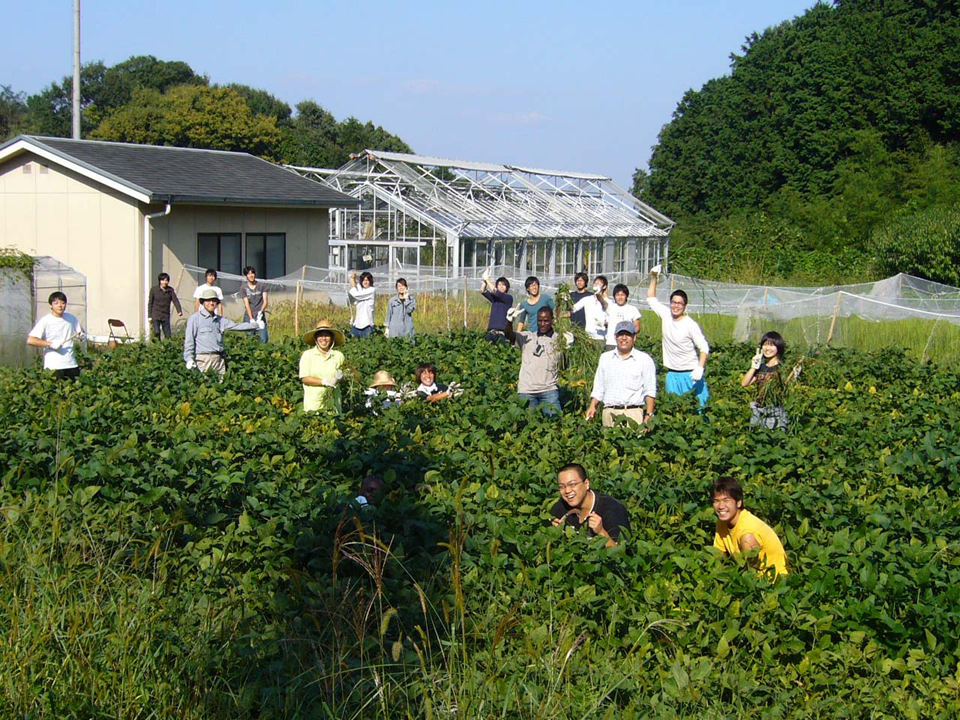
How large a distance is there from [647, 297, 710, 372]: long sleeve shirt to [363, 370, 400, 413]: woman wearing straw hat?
263 cm

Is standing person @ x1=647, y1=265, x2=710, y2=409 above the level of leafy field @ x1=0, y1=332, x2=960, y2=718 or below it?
above

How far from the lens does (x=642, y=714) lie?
4.16m

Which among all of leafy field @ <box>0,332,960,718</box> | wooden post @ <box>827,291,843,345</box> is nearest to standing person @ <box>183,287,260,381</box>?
leafy field @ <box>0,332,960,718</box>

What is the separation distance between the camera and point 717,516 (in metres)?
6.11

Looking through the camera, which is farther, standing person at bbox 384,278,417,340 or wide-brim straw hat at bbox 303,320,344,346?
standing person at bbox 384,278,417,340

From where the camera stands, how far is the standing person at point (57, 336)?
10.9 metres

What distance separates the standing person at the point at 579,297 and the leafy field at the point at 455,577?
5.14 m

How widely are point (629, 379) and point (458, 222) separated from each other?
19.7m

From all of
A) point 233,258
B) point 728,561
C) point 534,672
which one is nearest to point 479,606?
point 534,672

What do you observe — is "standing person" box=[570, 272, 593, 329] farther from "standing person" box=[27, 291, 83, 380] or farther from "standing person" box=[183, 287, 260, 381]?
"standing person" box=[27, 291, 83, 380]

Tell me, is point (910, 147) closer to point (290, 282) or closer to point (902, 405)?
point (290, 282)

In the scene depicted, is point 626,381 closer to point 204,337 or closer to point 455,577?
point 204,337

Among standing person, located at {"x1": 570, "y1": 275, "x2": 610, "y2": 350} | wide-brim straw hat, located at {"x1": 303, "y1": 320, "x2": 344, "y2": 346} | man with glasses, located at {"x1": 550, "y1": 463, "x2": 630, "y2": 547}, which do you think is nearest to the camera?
man with glasses, located at {"x1": 550, "y1": 463, "x2": 630, "y2": 547}

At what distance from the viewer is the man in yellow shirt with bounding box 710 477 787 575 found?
567 centimetres
